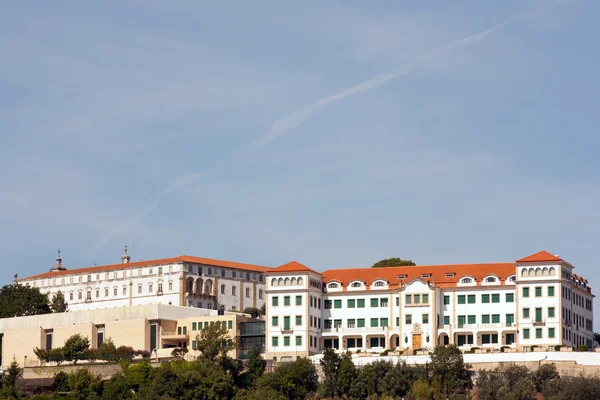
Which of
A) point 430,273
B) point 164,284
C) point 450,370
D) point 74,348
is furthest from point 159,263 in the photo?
point 450,370

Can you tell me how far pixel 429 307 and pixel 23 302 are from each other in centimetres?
5660


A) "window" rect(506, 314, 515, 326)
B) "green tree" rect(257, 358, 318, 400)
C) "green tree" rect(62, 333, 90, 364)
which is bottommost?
"green tree" rect(257, 358, 318, 400)

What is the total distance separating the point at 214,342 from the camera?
4668 inches

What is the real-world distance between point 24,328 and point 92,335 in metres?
11.4

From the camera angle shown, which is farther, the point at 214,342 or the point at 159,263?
the point at 159,263

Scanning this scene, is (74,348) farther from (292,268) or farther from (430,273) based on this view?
(430,273)

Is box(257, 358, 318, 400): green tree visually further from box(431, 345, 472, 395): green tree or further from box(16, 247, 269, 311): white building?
box(16, 247, 269, 311): white building

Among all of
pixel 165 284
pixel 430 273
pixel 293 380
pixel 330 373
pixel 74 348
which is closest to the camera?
pixel 330 373

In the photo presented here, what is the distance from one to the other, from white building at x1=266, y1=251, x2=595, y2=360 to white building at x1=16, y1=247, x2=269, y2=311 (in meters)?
30.5

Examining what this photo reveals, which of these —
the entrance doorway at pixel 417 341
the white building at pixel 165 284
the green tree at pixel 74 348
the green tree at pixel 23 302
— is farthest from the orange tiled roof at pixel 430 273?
the green tree at pixel 23 302

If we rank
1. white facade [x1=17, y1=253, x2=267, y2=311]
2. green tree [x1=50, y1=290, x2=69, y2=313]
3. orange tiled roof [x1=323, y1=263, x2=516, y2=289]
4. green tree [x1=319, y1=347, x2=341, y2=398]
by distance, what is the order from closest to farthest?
green tree [x1=319, y1=347, x2=341, y2=398], orange tiled roof [x1=323, y1=263, x2=516, y2=289], white facade [x1=17, y1=253, x2=267, y2=311], green tree [x1=50, y1=290, x2=69, y2=313]

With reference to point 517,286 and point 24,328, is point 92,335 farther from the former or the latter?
point 517,286

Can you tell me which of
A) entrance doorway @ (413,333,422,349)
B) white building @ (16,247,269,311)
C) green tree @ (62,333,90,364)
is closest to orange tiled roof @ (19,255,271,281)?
white building @ (16,247,269,311)

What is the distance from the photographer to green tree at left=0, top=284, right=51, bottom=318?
152m
